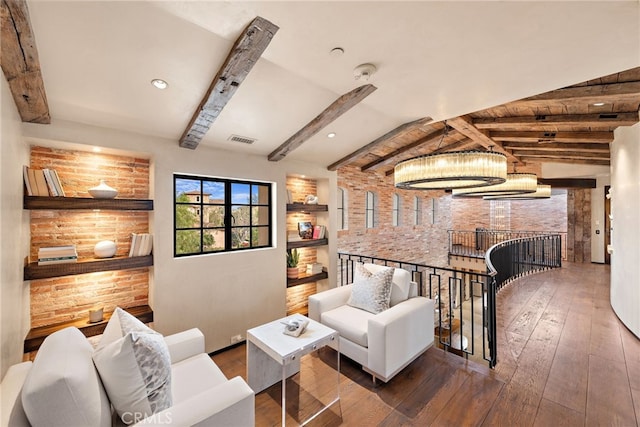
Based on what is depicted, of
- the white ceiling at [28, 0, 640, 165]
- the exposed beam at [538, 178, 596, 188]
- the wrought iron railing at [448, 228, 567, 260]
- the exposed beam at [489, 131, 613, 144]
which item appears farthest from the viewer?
the wrought iron railing at [448, 228, 567, 260]

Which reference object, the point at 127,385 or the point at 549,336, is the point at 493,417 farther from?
the point at 127,385

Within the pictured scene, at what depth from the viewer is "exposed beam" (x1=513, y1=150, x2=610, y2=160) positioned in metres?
5.10

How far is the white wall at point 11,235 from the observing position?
4.91ft

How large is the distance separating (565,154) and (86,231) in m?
7.97

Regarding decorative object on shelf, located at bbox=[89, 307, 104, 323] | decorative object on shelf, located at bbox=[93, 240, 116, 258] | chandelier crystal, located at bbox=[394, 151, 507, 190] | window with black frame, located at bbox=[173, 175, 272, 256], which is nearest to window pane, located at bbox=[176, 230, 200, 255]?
window with black frame, located at bbox=[173, 175, 272, 256]

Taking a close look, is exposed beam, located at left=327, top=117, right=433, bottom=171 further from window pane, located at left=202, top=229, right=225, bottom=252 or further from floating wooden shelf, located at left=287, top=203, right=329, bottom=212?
window pane, located at left=202, top=229, right=225, bottom=252

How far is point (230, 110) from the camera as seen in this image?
2471 millimetres

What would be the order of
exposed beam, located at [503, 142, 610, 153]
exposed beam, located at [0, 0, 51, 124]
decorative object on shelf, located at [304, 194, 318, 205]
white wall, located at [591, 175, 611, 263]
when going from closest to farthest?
exposed beam, located at [0, 0, 51, 124] < decorative object on shelf, located at [304, 194, 318, 205] < exposed beam, located at [503, 142, 610, 153] < white wall, located at [591, 175, 611, 263]

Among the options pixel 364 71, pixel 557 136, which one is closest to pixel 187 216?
pixel 364 71

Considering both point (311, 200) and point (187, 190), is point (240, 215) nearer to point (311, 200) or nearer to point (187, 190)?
point (187, 190)

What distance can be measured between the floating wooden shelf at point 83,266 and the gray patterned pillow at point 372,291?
2.27 meters

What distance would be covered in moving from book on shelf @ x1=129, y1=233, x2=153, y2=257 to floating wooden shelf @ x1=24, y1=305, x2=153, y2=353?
62 cm

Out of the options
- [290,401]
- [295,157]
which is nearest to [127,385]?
[290,401]

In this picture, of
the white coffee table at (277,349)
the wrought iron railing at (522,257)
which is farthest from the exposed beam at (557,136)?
the white coffee table at (277,349)
